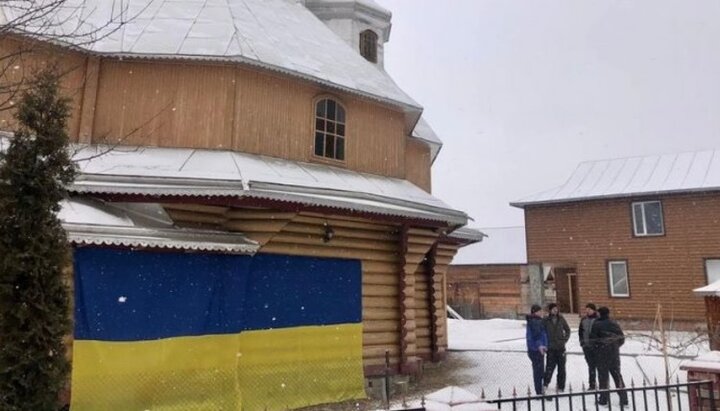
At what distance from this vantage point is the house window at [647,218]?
22.2 m

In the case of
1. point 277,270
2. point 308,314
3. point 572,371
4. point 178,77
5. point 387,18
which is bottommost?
point 572,371

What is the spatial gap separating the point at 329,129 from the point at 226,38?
2638mm

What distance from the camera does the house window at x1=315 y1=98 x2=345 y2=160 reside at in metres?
11.5

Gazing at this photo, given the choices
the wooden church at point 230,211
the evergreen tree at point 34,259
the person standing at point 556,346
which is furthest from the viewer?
the person standing at point 556,346

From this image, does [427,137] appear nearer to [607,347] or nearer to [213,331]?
[607,347]

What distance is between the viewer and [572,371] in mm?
12047

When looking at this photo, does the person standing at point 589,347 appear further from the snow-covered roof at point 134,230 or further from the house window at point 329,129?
the snow-covered roof at point 134,230

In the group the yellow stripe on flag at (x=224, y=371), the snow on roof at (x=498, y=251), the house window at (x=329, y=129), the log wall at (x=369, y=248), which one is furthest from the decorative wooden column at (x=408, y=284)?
the snow on roof at (x=498, y=251)

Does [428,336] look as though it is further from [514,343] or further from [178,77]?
[178,77]

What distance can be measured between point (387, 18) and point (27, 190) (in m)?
14.5

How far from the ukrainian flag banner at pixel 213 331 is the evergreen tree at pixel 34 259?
3.38m

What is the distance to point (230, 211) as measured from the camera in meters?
9.06

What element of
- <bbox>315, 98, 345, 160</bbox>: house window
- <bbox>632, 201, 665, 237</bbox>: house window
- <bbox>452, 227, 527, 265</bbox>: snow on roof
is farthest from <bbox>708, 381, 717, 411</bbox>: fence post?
<bbox>452, 227, 527, 265</bbox>: snow on roof

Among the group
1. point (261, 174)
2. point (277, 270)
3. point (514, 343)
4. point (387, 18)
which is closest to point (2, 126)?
point (261, 174)
